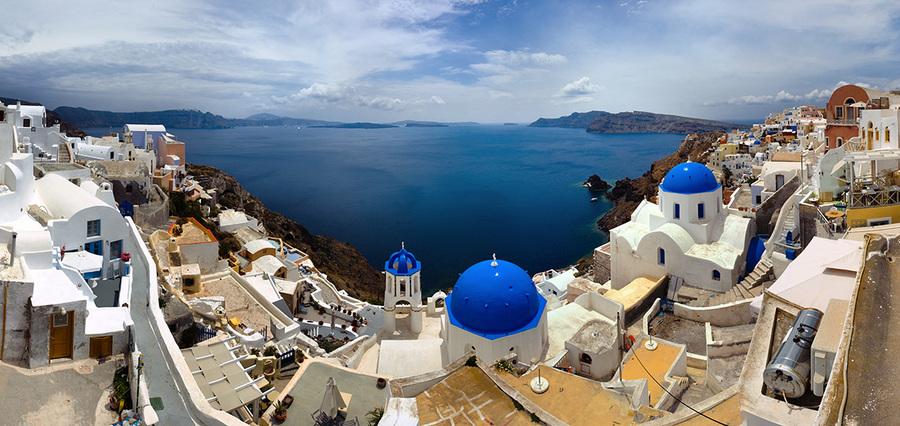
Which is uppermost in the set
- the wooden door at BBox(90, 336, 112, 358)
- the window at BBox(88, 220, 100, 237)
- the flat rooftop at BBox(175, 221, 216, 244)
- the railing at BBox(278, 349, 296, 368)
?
the window at BBox(88, 220, 100, 237)

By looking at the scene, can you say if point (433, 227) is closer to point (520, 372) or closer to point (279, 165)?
point (520, 372)

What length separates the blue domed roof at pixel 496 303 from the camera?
1452 centimetres

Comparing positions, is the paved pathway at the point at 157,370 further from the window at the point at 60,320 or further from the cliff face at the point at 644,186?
the cliff face at the point at 644,186

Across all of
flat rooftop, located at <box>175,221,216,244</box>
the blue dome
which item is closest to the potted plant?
the blue dome

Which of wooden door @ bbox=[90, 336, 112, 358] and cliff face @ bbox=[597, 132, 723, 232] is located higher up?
cliff face @ bbox=[597, 132, 723, 232]

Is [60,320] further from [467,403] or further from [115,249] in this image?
[467,403]

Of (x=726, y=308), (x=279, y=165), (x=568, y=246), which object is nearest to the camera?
(x=726, y=308)

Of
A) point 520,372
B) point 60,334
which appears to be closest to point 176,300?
point 60,334

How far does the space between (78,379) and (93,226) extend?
21.6 ft

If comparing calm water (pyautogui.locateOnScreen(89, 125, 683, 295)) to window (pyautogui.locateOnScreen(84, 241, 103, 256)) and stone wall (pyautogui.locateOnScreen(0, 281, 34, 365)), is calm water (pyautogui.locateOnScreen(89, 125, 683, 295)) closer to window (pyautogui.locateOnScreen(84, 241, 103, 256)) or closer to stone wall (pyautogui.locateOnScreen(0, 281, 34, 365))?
window (pyautogui.locateOnScreen(84, 241, 103, 256))

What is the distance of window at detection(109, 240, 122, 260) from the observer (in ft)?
47.4

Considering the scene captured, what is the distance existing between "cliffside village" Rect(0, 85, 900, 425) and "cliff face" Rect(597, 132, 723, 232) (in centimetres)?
3047

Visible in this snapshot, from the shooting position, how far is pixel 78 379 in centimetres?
902

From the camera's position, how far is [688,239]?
2080 centimetres
